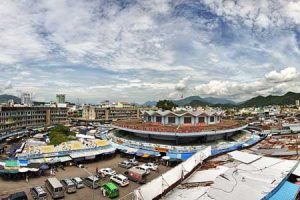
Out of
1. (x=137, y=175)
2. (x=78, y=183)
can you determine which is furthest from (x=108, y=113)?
(x=78, y=183)

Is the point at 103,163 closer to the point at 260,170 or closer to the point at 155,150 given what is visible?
→ the point at 155,150

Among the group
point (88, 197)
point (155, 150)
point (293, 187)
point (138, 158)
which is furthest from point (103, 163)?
point (293, 187)

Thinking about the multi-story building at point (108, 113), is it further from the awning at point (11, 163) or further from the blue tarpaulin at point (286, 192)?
the blue tarpaulin at point (286, 192)

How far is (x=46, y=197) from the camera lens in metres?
30.1

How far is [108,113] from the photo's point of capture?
127125 millimetres

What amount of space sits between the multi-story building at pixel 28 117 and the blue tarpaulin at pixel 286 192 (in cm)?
6890

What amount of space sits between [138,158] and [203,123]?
68.5ft

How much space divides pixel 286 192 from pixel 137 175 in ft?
60.9

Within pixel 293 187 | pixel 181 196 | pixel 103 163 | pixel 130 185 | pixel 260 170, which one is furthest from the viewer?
pixel 103 163

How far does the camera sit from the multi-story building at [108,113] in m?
125

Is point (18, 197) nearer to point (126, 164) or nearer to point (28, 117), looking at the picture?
point (126, 164)

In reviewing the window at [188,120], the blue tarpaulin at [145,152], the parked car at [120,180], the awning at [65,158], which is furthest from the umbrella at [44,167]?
the window at [188,120]

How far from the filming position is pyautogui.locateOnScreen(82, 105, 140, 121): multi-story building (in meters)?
125

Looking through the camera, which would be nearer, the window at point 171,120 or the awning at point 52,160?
the awning at point 52,160
